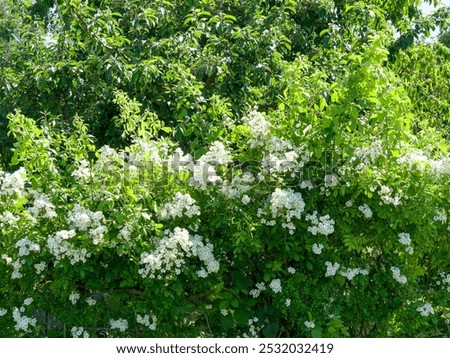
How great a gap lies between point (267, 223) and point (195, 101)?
1.47m

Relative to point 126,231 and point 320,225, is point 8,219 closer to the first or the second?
point 126,231

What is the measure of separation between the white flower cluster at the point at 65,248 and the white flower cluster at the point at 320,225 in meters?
1.17

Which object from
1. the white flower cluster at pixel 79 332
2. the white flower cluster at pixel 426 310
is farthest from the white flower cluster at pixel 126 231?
the white flower cluster at pixel 426 310

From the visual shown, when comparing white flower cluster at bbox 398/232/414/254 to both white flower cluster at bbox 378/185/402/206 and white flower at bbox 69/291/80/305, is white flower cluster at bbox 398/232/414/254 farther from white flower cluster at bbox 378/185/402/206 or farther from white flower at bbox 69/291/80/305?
white flower at bbox 69/291/80/305

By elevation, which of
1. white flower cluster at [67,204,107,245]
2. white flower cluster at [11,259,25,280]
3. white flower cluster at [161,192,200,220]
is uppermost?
white flower cluster at [161,192,200,220]

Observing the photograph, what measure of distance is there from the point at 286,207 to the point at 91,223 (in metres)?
1.00

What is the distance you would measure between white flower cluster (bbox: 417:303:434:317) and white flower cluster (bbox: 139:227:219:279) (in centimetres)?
116

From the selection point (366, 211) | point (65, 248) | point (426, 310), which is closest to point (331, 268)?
point (366, 211)

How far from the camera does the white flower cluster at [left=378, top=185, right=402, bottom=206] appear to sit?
3.52 metres

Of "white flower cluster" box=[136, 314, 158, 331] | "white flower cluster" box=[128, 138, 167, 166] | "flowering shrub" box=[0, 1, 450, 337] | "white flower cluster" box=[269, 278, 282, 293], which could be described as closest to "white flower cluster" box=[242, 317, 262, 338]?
"flowering shrub" box=[0, 1, 450, 337]

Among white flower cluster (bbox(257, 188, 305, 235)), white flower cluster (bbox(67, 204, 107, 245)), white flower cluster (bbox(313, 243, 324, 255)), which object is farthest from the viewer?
white flower cluster (bbox(313, 243, 324, 255))

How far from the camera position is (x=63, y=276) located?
11.4ft

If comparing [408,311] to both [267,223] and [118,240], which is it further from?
[118,240]
